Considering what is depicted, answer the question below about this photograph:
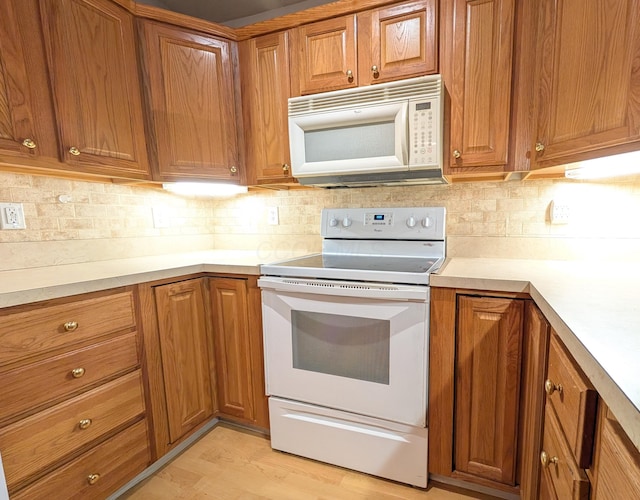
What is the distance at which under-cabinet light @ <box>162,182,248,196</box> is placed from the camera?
191 centimetres

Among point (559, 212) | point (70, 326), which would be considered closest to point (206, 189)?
point (70, 326)

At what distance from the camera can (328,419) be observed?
59.5 inches

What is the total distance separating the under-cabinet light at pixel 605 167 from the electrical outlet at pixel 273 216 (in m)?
1.53

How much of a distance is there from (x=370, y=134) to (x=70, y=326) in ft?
4.60


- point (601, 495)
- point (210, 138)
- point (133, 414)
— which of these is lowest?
point (133, 414)

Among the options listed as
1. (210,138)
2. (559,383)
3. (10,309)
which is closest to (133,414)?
(10,309)

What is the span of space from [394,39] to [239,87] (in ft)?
2.82

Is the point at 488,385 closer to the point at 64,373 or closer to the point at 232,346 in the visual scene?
the point at 232,346

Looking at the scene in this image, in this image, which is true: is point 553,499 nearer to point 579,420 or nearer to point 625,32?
point 579,420

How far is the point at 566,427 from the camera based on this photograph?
2.38 ft

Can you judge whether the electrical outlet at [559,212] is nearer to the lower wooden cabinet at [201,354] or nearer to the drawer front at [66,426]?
the lower wooden cabinet at [201,354]

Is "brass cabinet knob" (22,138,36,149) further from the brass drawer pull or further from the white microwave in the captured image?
the white microwave

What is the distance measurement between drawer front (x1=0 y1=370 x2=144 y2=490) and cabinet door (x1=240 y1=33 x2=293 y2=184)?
3.90 ft

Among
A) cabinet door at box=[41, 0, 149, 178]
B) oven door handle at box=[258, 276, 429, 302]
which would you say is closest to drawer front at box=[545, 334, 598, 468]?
oven door handle at box=[258, 276, 429, 302]
